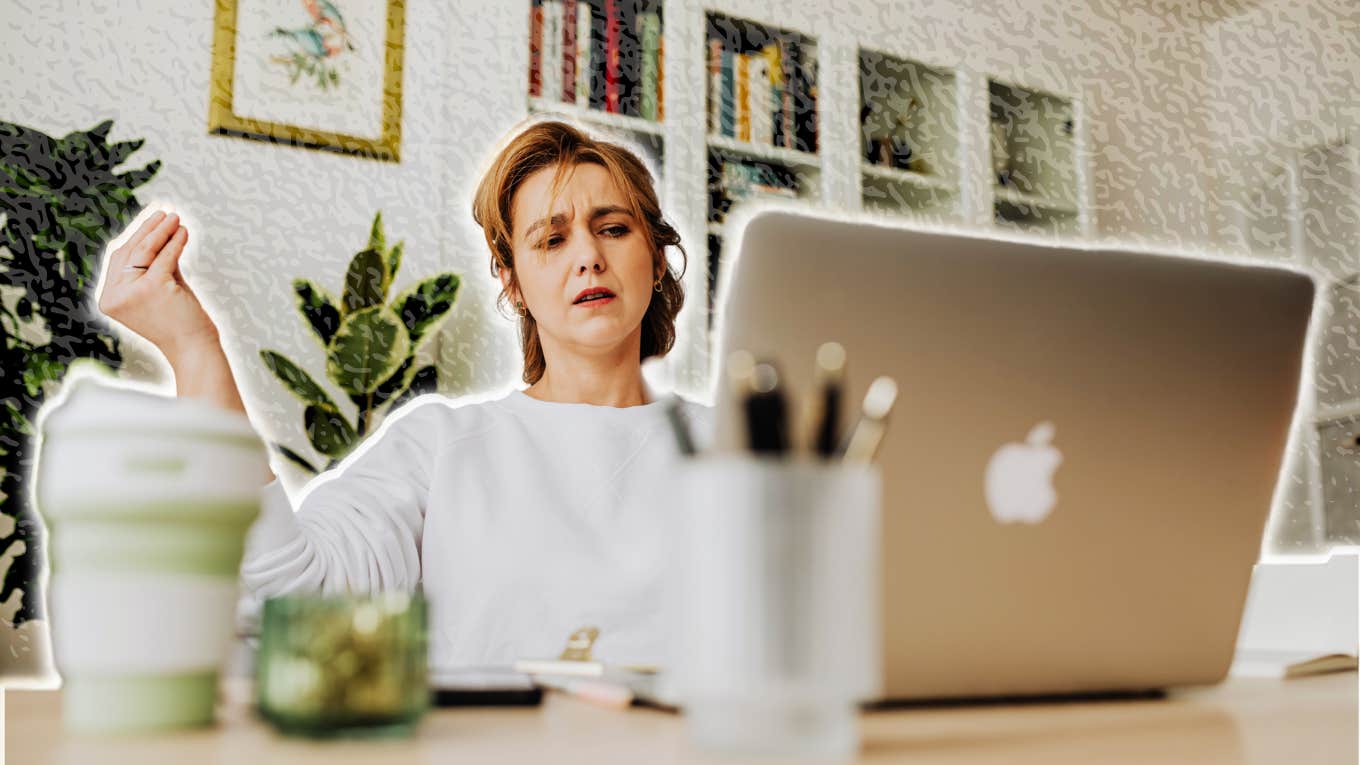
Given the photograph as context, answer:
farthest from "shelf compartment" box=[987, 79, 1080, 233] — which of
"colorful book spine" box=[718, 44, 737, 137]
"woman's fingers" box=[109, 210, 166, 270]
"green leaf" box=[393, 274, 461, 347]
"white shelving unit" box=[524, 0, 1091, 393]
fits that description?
"woman's fingers" box=[109, 210, 166, 270]

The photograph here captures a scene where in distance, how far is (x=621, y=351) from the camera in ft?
5.65

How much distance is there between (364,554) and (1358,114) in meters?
3.21

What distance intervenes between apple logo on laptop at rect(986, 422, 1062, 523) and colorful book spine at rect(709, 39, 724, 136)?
2.28 m

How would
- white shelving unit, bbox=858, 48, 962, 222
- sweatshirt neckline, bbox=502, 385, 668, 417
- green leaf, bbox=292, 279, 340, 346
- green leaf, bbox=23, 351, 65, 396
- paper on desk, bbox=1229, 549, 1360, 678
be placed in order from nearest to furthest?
paper on desk, bbox=1229, 549, 1360, 678, sweatshirt neckline, bbox=502, 385, 668, 417, green leaf, bbox=23, 351, 65, 396, green leaf, bbox=292, 279, 340, 346, white shelving unit, bbox=858, 48, 962, 222

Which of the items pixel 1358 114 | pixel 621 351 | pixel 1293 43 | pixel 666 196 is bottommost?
pixel 621 351

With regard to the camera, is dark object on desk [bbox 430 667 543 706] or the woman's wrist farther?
the woman's wrist

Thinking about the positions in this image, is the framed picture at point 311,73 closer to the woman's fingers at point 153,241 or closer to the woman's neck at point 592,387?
the woman's neck at point 592,387

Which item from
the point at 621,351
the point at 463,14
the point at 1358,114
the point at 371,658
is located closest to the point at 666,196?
the point at 463,14

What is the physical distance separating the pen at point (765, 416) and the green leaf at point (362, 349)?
6.45ft

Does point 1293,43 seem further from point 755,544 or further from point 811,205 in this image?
point 755,544

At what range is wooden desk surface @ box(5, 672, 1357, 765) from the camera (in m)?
0.43

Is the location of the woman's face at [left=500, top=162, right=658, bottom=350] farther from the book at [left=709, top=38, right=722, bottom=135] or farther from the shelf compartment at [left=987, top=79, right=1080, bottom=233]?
the shelf compartment at [left=987, top=79, right=1080, bottom=233]

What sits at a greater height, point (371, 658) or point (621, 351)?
point (621, 351)

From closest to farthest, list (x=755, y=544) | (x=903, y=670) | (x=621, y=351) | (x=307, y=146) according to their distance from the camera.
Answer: (x=755, y=544)
(x=903, y=670)
(x=621, y=351)
(x=307, y=146)
